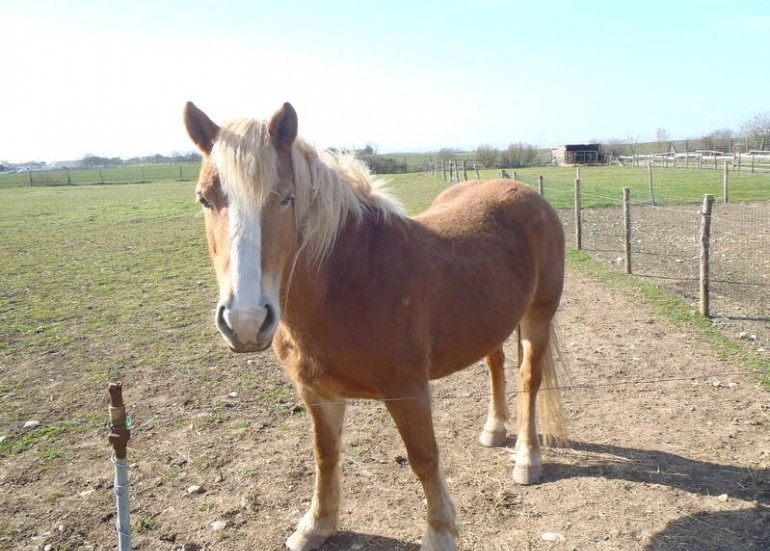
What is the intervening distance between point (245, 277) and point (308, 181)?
1.93 ft

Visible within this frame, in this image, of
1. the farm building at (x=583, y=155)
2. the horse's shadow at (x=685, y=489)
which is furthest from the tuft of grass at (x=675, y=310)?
the farm building at (x=583, y=155)

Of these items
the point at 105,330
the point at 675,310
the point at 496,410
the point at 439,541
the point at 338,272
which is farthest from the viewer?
the point at 105,330

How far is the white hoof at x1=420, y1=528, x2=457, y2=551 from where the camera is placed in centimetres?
281

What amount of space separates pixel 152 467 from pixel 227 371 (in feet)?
5.32

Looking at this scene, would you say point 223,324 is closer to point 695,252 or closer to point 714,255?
point 714,255

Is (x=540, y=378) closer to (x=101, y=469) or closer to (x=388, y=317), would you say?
(x=388, y=317)

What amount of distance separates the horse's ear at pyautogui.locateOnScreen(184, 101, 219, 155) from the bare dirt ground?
135cm

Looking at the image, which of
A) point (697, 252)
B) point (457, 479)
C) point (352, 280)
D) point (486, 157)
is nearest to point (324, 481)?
point (457, 479)

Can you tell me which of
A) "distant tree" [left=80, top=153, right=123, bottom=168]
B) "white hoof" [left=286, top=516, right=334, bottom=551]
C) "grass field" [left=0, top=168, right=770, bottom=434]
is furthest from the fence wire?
"distant tree" [left=80, top=153, right=123, bottom=168]

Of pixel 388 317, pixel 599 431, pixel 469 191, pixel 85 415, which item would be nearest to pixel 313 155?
pixel 388 317

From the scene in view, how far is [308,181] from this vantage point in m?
2.26

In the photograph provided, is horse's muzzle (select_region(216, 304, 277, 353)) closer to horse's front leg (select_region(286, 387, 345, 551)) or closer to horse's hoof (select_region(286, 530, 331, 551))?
horse's front leg (select_region(286, 387, 345, 551))

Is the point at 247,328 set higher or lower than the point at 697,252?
higher

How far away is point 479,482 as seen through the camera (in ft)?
11.7
